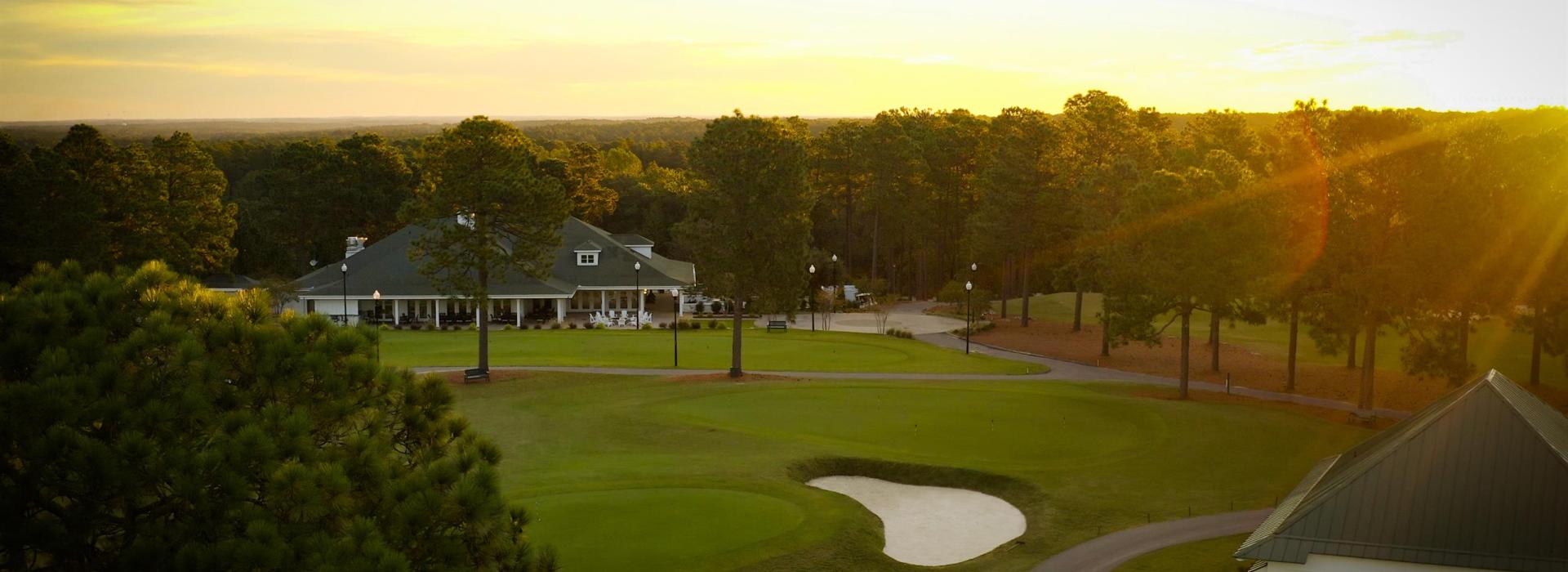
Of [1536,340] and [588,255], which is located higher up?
[588,255]

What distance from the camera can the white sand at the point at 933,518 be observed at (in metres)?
24.1

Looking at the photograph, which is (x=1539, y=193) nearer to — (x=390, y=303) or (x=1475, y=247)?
(x=1475, y=247)

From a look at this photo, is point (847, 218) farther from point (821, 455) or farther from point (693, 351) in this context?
point (821, 455)

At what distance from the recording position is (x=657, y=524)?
2256cm

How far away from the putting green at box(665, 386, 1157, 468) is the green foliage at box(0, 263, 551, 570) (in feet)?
67.7

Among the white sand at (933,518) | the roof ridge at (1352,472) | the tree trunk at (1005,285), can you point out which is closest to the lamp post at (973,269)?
the tree trunk at (1005,285)

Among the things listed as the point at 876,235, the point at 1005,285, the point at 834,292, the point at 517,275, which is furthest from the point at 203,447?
the point at 876,235

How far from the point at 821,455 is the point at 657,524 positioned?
8.51 meters

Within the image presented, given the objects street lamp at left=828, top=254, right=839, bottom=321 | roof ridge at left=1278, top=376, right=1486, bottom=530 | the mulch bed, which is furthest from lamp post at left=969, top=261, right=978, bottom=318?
roof ridge at left=1278, top=376, right=1486, bottom=530

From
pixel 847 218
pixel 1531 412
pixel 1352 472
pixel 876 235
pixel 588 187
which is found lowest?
pixel 1352 472

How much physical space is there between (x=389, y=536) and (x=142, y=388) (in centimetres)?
261

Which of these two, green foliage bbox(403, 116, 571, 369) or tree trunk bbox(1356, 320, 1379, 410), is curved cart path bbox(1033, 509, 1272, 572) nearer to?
tree trunk bbox(1356, 320, 1379, 410)

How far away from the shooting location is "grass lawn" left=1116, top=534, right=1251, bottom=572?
21.4 meters

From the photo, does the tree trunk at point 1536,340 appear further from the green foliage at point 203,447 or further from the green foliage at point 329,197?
the green foliage at point 329,197
